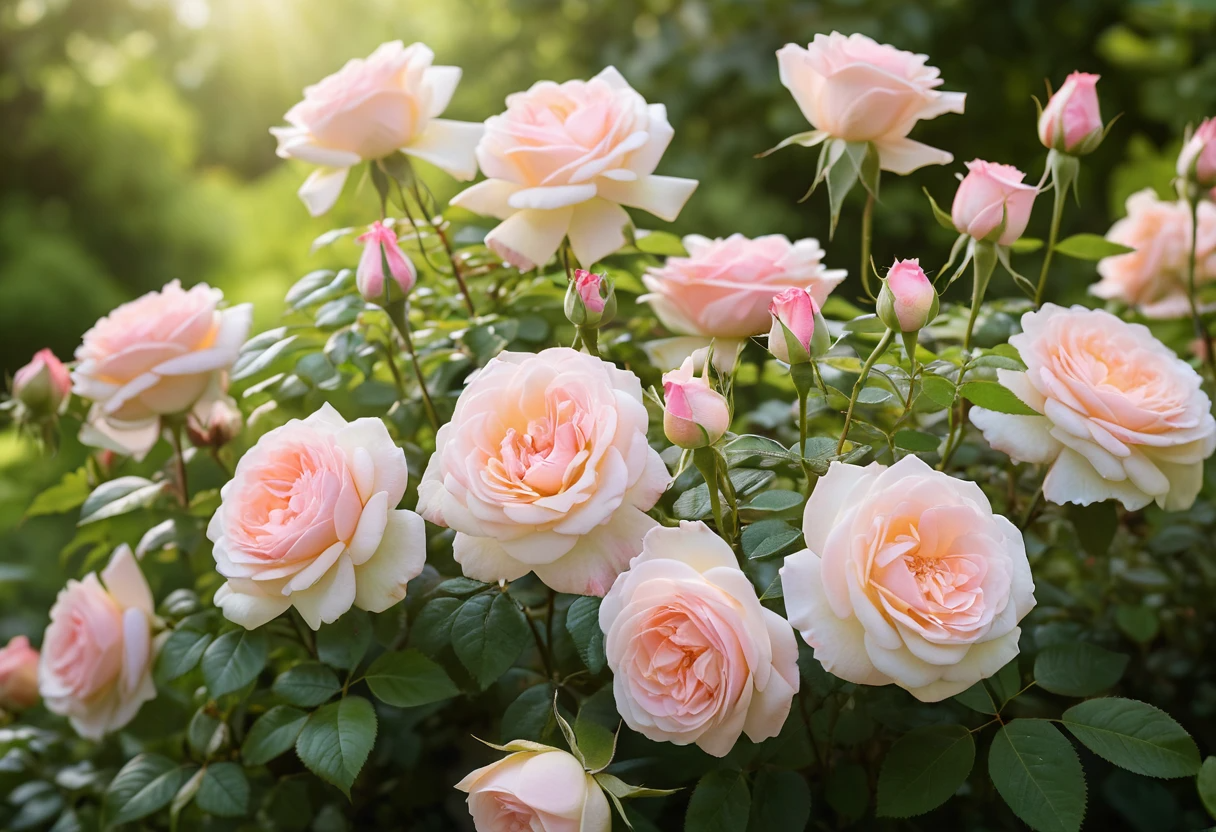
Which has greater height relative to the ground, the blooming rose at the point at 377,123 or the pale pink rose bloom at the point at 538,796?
the blooming rose at the point at 377,123

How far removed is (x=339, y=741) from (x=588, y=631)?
6.7 inches

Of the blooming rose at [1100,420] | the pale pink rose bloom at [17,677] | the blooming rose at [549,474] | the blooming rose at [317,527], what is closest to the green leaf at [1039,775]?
the blooming rose at [1100,420]

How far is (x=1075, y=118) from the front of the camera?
0.74 meters

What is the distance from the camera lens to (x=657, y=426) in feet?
2.52

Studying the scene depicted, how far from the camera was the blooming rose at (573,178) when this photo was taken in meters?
0.71

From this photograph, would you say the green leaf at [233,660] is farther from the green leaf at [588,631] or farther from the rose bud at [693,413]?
the rose bud at [693,413]

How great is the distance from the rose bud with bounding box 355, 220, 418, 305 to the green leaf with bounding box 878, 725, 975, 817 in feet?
1.45

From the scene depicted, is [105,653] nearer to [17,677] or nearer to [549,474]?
[17,677]

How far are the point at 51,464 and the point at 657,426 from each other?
3.49 feet

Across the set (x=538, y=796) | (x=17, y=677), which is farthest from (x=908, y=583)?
(x=17, y=677)

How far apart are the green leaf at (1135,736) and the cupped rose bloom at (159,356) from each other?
0.66 m

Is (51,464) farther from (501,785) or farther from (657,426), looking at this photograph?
(501,785)

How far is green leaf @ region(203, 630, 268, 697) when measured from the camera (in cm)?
66

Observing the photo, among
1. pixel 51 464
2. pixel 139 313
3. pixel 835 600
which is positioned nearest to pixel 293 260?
pixel 51 464
